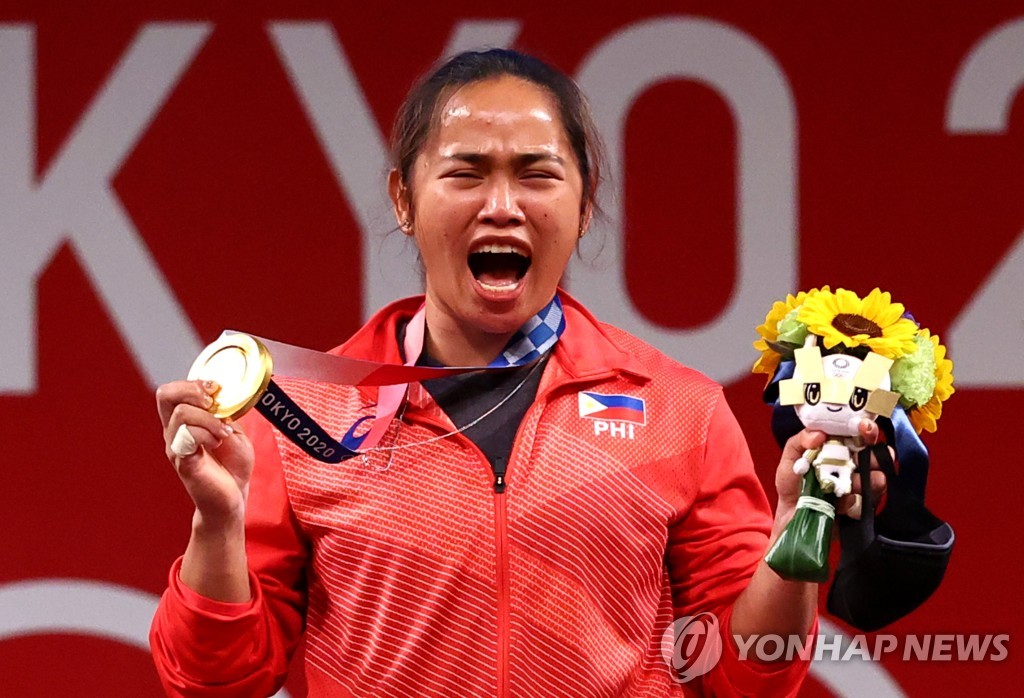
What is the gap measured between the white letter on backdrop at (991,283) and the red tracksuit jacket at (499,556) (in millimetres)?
1026

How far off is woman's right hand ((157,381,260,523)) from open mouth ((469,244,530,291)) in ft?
1.16

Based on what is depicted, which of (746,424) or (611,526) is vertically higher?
(746,424)

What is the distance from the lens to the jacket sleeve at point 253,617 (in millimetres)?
1660

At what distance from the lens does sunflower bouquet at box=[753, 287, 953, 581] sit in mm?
1553

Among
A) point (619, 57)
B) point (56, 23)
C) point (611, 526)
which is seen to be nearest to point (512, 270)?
point (611, 526)

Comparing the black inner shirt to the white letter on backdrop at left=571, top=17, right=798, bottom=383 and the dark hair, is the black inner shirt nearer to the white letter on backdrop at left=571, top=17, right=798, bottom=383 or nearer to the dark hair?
the dark hair

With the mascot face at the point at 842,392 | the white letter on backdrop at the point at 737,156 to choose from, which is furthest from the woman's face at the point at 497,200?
the white letter on backdrop at the point at 737,156

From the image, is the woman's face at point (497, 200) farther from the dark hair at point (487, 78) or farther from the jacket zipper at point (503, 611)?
the jacket zipper at point (503, 611)

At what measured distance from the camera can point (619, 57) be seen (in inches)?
108

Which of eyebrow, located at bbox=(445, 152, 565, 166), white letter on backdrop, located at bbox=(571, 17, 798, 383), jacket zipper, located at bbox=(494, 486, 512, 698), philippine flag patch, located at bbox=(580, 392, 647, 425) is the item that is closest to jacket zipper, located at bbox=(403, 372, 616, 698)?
jacket zipper, located at bbox=(494, 486, 512, 698)

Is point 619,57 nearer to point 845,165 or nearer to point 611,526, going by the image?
point 845,165

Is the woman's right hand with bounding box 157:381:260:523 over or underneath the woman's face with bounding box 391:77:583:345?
underneath

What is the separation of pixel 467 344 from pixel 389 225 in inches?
39.1

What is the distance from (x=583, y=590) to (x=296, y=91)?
1397 millimetres
